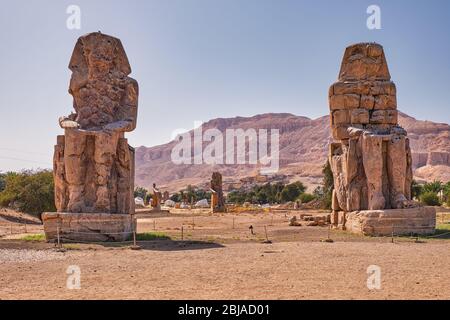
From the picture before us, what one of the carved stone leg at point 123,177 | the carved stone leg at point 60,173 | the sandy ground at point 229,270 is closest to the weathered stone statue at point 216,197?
the carved stone leg at point 123,177

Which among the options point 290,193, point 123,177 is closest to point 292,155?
point 290,193

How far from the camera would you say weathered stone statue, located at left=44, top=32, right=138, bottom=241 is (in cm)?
1193

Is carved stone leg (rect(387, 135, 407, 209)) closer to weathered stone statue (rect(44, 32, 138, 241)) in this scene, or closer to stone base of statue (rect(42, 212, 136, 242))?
weathered stone statue (rect(44, 32, 138, 241))

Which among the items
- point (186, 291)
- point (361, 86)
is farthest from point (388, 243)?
point (186, 291)

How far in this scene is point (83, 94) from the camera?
42.1 ft

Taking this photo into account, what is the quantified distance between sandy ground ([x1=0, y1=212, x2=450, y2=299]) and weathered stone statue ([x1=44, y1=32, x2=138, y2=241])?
5.85 ft

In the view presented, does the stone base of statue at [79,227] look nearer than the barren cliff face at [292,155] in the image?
Yes

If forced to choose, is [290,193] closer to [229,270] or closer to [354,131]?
[354,131]

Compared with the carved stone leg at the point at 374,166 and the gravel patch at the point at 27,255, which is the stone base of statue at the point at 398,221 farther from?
the gravel patch at the point at 27,255

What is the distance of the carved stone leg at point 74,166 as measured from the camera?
1178 cm

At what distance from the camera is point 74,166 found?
11.8 m

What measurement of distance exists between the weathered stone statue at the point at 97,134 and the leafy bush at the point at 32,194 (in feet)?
39.1
